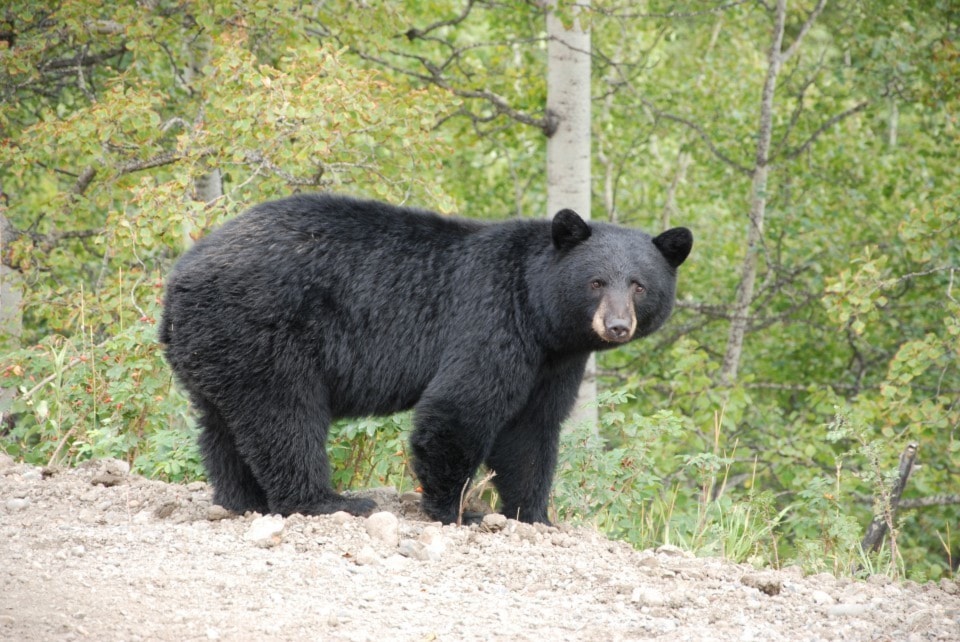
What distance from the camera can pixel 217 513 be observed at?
4.85 m

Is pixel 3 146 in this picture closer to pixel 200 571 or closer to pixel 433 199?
pixel 433 199

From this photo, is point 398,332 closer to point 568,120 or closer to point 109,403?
point 109,403

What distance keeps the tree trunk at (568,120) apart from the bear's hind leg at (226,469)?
4.45 m

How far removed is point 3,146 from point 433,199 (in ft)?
10.9

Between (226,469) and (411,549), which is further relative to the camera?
(226,469)

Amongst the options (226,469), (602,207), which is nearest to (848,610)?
(226,469)

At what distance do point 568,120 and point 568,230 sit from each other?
168 inches

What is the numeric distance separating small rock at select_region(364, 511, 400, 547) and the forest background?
1.43 metres

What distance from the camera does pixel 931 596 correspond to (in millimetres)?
4113

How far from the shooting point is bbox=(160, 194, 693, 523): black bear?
484 centimetres

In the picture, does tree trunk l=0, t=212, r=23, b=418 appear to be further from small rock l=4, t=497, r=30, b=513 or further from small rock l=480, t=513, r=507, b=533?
small rock l=480, t=513, r=507, b=533

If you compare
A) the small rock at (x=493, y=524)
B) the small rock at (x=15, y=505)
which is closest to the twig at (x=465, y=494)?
the small rock at (x=493, y=524)

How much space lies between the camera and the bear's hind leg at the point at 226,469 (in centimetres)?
507

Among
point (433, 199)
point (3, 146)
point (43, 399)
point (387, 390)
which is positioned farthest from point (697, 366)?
point (3, 146)
